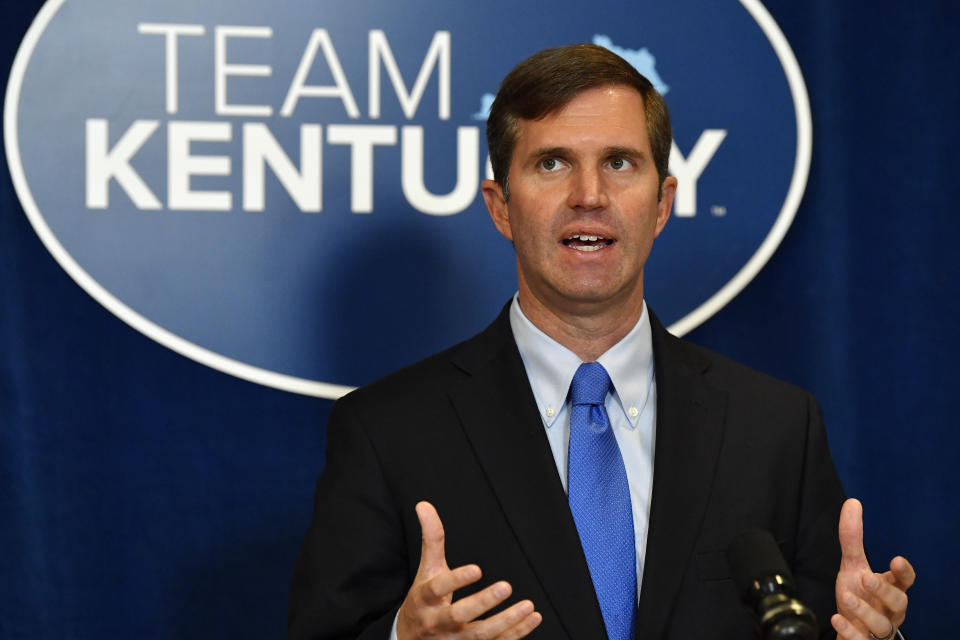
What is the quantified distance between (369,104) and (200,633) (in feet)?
3.10

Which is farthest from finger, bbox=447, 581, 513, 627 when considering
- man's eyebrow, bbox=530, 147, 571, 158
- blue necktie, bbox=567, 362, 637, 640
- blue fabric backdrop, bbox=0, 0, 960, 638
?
blue fabric backdrop, bbox=0, 0, 960, 638

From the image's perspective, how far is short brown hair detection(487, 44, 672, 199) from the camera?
145 centimetres

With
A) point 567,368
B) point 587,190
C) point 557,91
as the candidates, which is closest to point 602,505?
point 567,368

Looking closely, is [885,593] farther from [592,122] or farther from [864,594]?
[592,122]

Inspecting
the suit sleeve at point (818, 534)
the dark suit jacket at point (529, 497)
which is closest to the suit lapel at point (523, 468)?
the dark suit jacket at point (529, 497)

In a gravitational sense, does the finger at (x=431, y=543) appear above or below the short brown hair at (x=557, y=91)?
below

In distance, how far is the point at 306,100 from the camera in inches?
72.4

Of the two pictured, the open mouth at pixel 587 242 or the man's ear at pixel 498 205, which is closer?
the open mouth at pixel 587 242

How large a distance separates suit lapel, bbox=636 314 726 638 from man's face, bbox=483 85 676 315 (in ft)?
0.38

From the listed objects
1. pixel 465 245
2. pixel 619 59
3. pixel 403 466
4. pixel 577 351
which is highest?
pixel 619 59

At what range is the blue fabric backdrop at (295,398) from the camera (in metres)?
1.81

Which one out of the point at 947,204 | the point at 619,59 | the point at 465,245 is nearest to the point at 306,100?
the point at 465,245

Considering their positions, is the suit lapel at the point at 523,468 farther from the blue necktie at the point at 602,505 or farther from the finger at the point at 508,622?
the finger at the point at 508,622

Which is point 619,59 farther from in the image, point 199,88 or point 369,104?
point 199,88
